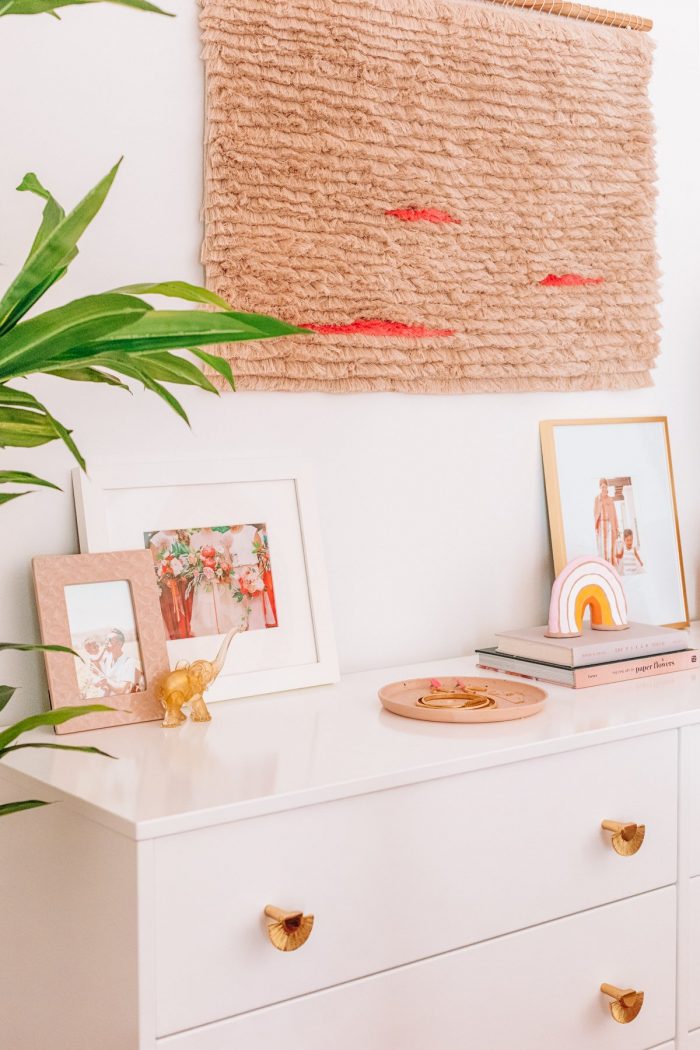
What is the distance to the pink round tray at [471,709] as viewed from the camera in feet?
3.92

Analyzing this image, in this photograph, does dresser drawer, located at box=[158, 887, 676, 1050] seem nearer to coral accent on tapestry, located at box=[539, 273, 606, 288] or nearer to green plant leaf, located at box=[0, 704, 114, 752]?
green plant leaf, located at box=[0, 704, 114, 752]

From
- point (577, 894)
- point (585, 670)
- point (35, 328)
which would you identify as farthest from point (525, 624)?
point (35, 328)

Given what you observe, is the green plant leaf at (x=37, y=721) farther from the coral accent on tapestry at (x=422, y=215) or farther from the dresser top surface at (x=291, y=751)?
the coral accent on tapestry at (x=422, y=215)

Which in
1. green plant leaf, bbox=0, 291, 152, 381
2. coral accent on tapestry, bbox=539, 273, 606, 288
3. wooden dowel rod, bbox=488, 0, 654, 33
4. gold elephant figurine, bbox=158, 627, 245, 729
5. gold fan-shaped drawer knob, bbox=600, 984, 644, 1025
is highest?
wooden dowel rod, bbox=488, 0, 654, 33

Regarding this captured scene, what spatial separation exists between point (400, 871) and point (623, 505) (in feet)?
3.01

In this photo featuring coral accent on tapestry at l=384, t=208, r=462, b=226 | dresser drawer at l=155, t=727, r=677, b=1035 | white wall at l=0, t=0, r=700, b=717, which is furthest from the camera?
coral accent on tapestry at l=384, t=208, r=462, b=226

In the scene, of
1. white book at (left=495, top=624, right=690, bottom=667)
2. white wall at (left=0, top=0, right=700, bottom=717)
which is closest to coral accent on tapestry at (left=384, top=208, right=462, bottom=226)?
white wall at (left=0, top=0, right=700, bottom=717)

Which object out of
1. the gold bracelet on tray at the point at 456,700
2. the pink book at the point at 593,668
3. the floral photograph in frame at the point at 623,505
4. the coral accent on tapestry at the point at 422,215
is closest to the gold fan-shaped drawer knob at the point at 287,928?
A: the gold bracelet on tray at the point at 456,700

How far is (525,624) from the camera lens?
5.57 feet

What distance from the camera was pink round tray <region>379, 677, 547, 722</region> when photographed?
1.20 m

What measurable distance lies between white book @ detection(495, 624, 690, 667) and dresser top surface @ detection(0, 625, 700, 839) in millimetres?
47

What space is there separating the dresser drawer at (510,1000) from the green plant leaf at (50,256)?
2.04ft

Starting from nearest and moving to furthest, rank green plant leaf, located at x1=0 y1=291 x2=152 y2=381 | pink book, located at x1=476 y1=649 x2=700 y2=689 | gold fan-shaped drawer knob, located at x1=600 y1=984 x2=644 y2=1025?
green plant leaf, located at x1=0 y1=291 x2=152 y2=381
gold fan-shaped drawer knob, located at x1=600 y1=984 x2=644 y2=1025
pink book, located at x1=476 y1=649 x2=700 y2=689

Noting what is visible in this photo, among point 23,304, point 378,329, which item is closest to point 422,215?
point 378,329
